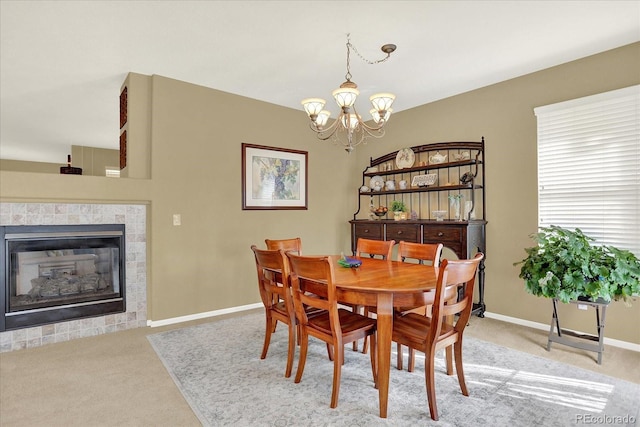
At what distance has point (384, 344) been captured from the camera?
1888 mm

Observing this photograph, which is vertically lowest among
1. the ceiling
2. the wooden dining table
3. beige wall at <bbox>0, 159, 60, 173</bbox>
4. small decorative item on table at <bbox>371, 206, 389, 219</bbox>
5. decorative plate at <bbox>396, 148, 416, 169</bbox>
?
the wooden dining table

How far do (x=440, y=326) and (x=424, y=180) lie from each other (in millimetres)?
2734

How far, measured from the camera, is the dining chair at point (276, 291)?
2.33 m

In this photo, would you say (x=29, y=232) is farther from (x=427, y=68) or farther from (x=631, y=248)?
(x=631, y=248)

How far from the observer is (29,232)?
3.01 metres

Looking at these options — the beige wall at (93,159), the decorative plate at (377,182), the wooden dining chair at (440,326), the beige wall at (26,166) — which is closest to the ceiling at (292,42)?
the decorative plate at (377,182)

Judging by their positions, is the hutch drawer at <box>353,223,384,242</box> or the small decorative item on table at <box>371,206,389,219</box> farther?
the small decorative item on table at <box>371,206,389,219</box>

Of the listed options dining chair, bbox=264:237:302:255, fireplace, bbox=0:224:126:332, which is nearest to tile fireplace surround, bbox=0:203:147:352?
fireplace, bbox=0:224:126:332

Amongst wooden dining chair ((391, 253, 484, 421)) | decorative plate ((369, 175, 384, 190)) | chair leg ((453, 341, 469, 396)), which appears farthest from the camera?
decorative plate ((369, 175, 384, 190))

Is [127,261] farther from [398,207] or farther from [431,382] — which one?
[398,207]

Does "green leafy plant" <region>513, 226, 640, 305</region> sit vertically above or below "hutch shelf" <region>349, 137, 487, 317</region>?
below

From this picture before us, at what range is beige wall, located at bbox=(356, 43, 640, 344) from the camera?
312cm

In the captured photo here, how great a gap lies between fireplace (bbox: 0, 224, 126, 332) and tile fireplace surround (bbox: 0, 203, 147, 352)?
2.0 inches

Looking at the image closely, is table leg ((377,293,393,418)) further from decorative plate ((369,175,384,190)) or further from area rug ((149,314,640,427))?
decorative plate ((369,175,384,190))
